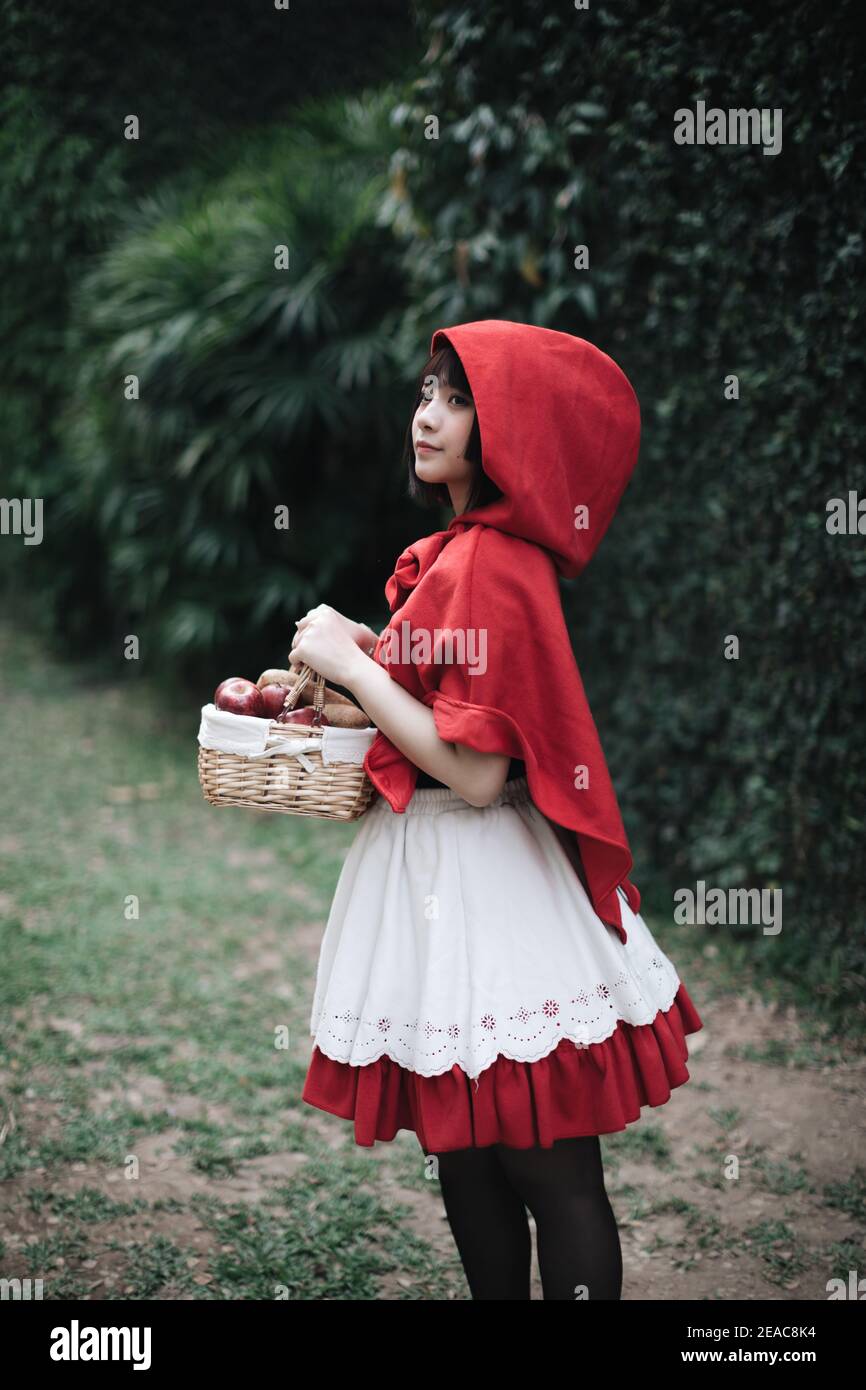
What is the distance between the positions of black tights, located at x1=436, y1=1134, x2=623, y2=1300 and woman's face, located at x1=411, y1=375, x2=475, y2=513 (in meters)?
1.04

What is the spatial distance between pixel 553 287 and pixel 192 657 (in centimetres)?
402

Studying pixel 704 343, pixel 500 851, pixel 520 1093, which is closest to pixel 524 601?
pixel 500 851

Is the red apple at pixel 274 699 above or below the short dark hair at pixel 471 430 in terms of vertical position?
below

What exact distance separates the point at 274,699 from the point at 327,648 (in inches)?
6.1

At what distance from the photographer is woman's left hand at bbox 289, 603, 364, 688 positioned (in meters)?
1.69

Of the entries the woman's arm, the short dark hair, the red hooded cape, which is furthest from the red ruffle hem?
the short dark hair

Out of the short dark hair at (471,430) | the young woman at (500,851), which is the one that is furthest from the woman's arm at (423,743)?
the short dark hair at (471,430)

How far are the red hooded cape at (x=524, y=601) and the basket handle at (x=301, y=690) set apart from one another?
0.10m

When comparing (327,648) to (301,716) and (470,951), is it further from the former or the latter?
(470,951)

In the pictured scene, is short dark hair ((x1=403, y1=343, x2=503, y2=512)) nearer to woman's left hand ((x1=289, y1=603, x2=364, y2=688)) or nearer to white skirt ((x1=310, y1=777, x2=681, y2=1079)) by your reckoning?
woman's left hand ((x1=289, y1=603, x2=364, y2=688))

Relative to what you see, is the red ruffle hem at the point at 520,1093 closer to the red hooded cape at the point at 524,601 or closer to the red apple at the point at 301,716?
the red hooded cape at the point at 524,601

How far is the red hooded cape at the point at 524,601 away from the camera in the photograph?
5.38 feet

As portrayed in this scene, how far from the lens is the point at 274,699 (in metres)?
1.80

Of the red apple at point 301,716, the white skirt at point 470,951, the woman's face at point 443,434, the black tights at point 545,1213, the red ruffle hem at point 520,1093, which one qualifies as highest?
the woman's face at point 443,434
